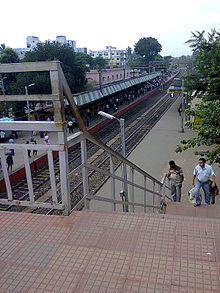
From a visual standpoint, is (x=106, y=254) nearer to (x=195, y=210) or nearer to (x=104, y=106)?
(x=195, y=210)

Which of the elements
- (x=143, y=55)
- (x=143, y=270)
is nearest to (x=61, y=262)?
(x=143, y=270)

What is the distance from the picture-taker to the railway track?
11.2m

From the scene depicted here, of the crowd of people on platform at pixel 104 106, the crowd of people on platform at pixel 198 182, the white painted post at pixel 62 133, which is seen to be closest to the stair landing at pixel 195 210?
the crowd of people on platform at pixel 198 182

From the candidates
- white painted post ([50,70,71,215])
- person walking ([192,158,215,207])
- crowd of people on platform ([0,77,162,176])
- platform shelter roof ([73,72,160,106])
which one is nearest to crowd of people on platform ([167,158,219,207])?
person walking ([192,158,215,207])

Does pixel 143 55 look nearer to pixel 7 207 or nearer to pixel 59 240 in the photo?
pixel 7 207

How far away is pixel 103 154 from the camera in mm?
16359

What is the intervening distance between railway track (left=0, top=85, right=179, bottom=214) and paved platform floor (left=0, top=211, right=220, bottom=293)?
5.31 metres

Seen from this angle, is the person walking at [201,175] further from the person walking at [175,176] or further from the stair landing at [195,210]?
the person walking at [175,176]

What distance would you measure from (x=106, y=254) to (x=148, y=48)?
73.4 metres

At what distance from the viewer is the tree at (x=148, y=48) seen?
232ft

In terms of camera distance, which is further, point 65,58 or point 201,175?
point 65,58

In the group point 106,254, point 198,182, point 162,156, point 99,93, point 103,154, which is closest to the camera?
point 106,254

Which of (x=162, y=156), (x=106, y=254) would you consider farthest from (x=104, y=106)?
(x=106, y=254)

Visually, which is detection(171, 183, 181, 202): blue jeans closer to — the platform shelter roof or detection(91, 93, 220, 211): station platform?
detection(91, 93, 220, 211): station platform
